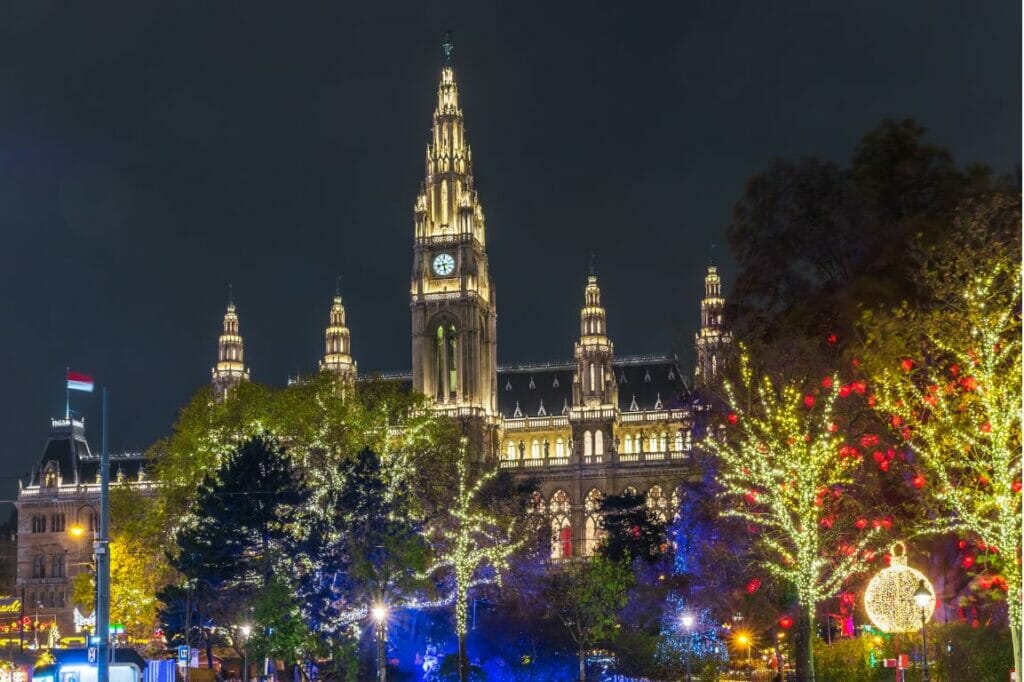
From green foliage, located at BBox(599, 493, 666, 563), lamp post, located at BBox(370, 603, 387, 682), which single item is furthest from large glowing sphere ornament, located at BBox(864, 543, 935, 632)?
green foliage, located at BBox(599, 493, 666, 563)

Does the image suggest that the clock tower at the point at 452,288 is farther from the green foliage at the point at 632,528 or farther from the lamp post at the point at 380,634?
the lamp post at the point at 380,634

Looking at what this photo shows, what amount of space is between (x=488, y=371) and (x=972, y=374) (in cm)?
8858

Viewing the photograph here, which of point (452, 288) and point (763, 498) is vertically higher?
point (452, 288)

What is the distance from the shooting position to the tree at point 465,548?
148ft

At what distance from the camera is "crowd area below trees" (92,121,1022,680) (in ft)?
92.0

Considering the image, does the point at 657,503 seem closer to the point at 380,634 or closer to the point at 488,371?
the point at 488,371

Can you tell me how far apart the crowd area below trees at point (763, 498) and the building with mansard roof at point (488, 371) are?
46215 millimetres

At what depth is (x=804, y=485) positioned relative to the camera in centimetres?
3356

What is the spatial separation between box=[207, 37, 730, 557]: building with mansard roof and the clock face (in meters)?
0.08

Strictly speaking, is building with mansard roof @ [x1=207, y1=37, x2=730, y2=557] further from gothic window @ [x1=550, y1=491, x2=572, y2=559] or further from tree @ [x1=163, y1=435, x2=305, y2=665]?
tree @ [x1=163, y1=435, x2=305, y2=665]

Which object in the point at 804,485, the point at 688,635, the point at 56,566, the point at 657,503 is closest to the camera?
the point at 804,485

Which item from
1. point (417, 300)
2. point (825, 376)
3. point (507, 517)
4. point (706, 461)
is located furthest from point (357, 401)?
point (417, 300)

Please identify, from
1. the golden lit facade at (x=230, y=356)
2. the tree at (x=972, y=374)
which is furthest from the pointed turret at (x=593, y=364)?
the tree at (x=972, y=374)

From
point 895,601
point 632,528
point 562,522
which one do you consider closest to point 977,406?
point 895,601
